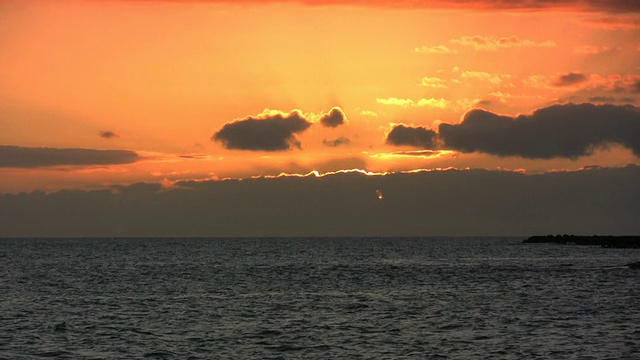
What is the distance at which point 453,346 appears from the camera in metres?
43.0

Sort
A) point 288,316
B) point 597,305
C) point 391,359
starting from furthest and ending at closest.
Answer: point 597,305 < point 288,316 < point 391,359

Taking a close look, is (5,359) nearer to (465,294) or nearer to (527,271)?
(465,294)

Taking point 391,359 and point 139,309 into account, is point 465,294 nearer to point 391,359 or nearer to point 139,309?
point 139,309

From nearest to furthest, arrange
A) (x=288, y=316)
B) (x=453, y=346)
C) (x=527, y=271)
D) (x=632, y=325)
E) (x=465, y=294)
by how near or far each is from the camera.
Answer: (x=453, y=346) < (x=632, y=325) < (x=288, y=316) < (x=465, y=294) < (x=527, y=271)

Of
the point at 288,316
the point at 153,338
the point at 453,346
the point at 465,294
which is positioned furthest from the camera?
the point at 465,294

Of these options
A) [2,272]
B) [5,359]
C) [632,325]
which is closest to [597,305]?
[632,325]

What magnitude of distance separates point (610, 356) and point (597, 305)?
22.5m

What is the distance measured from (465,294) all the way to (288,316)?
834 inches

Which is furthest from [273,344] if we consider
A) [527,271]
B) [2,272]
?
[2,272]

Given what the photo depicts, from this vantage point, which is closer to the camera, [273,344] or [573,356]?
[573,356]

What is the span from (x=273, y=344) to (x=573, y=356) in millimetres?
15064

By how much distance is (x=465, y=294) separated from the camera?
71750 millimetres

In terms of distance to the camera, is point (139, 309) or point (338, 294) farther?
point (338, 294)

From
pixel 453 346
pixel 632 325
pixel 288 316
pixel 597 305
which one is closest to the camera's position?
pixel 453 346
